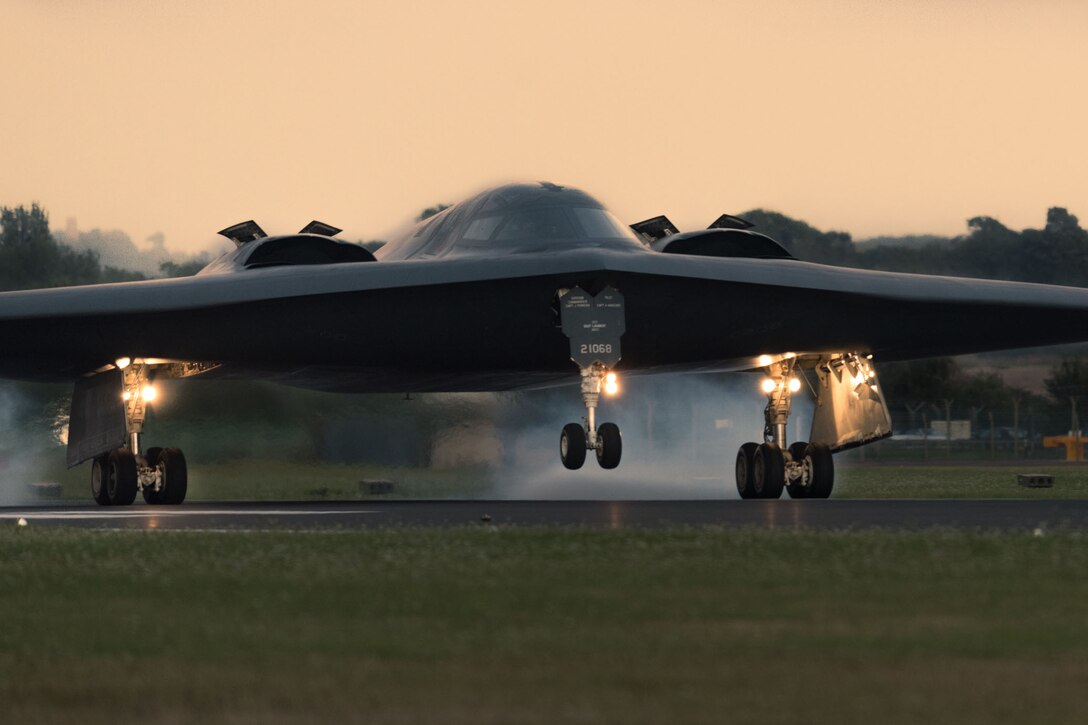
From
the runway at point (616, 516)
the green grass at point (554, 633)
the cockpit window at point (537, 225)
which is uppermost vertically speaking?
the cockpit window at point (537, 225)

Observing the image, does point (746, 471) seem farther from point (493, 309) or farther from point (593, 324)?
point (493, 309)

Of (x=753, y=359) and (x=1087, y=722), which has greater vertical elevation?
(x=753, y=359)

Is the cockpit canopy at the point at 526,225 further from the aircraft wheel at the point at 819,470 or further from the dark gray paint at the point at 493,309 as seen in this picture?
the aircraft wheel at the point at 819,470

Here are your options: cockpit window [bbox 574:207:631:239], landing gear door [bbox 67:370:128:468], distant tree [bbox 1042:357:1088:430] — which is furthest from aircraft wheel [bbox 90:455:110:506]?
distant tree [bbox 1042:357:1088:430]

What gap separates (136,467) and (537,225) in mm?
6702

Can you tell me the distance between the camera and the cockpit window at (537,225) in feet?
76.8

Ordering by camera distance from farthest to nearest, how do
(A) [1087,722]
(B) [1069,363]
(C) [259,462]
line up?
(B) [1069,363], (C) [259,462], (A) [1087,722]

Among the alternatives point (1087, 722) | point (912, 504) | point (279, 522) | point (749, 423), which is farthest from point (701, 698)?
point (749, 423)

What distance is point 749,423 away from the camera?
1244 inches

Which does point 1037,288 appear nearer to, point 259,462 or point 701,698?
point 259,462

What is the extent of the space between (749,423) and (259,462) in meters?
8.97

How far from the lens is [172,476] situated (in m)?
24.8

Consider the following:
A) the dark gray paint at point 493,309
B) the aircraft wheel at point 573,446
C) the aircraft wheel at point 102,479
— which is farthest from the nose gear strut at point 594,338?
the aircraft wheel at point 102,479

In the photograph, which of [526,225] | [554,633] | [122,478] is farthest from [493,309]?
[554,633]
